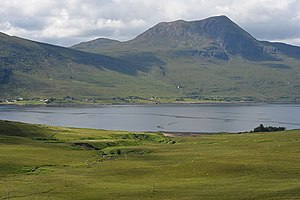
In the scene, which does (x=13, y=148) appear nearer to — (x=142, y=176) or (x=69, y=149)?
(x=69, y=149)

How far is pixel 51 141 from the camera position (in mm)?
127938

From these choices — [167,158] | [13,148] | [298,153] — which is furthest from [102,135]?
[298,153]

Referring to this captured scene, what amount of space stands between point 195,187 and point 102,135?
101101 millimetres

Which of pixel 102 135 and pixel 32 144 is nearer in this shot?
pixel 32 144

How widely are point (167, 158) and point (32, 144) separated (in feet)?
127

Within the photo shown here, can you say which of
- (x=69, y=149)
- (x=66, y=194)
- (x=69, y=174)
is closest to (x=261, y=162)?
(x=69, y=174)

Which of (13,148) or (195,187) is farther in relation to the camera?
(13,148)


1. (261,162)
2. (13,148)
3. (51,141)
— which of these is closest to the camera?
(261,162)

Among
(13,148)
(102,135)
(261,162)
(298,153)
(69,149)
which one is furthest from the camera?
(102,135)

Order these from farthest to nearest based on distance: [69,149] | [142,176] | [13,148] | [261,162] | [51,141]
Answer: [51,141] < [69,149] < [13,148] < [261,162] < [142,176]

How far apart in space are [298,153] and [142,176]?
34904 mm

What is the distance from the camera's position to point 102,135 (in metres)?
154

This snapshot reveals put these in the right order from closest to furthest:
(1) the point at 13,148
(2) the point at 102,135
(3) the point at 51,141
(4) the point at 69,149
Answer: (1) the point at 13,148 < (4) the point at 69,149 < (3) the point at 51,141 < (2) the point at 102,135

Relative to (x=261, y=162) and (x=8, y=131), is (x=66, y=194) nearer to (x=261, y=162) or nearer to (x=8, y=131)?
(x=261, y=162)
